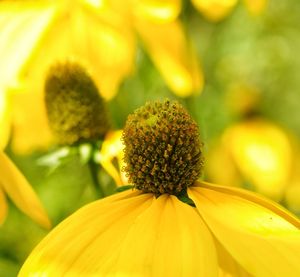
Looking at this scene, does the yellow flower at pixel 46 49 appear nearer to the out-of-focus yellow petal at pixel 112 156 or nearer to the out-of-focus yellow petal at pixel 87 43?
the out-of-focus yellow petal at pixel 87 43

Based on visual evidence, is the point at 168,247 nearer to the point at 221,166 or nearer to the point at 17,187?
the point at 17,187

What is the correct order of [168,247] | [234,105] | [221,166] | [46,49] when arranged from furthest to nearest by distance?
[234,105]
[221,166]
[46,49]
[168,247]

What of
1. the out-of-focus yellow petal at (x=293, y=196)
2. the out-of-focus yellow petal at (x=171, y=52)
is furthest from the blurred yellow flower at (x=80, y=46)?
the out-of-focus yellow petal at (x=293, y=196)

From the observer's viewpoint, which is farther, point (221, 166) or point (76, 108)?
point (221, 166)

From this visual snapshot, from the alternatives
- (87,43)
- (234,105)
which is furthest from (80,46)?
(234,105)

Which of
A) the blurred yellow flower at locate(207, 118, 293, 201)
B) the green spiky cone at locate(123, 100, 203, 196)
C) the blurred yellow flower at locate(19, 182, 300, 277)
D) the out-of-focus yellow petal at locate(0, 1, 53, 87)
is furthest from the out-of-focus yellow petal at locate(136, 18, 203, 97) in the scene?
the blurred yellow flower at locate(19, 182, 300, 277)

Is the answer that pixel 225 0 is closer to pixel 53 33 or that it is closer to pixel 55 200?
pixel 53 33

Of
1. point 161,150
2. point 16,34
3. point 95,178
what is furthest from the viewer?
point 16,34

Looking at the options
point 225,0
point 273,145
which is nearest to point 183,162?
point 225,0
